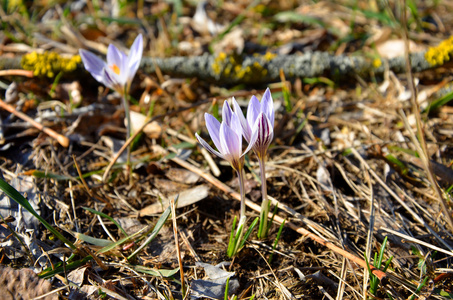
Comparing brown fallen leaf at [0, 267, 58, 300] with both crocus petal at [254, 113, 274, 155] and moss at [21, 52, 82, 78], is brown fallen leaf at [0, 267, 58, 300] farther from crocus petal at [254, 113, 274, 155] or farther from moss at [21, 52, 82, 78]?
moss at [21, 52, 82, 78]

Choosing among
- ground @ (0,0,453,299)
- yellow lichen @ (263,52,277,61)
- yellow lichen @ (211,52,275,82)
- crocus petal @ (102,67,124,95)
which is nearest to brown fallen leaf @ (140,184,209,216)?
ground @ (0,0,453,299)

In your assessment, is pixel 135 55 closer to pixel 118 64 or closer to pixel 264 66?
pixel 118 64

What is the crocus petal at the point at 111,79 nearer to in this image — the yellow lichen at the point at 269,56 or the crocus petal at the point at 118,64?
the crocus petal at the point at 118,64

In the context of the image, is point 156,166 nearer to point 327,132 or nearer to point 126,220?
point 126,220

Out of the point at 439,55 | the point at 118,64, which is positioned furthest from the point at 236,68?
the point at 439,55

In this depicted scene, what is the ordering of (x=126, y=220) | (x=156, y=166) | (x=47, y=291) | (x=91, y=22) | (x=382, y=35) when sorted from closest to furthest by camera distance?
1. (x=47, y=291)
2. (x=126, y=220)
3. (x=156, y=166)
4. (x=382, y=35)
5. (x=91, y=22)

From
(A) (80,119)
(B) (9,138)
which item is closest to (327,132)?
(A) (80,119)
